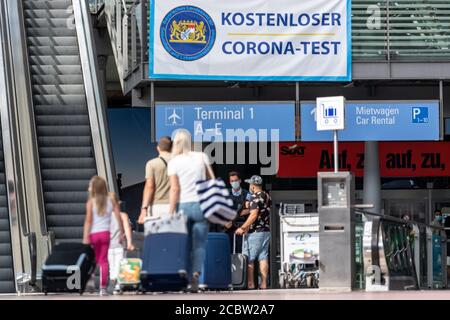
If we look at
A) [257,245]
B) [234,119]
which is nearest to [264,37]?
[234,119]

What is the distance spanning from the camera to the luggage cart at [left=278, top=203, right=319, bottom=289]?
20969 mm

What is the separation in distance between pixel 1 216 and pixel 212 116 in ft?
12.5

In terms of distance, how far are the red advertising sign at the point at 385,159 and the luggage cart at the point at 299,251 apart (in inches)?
186

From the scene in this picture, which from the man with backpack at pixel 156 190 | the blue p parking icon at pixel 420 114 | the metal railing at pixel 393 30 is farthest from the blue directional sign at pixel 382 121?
the man with backpack at pixel 156 190

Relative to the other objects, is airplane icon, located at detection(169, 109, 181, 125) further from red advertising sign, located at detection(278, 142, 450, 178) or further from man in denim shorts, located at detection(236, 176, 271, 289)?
red advertising sign, located at detection(278, 142, 450, 178)

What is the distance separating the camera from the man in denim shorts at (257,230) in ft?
64.1

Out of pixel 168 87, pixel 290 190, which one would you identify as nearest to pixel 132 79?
pixel 168 87

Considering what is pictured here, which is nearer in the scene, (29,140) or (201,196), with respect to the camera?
(201,196)

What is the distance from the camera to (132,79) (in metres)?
22.6

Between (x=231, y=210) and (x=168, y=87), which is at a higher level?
(x=168, y=87)

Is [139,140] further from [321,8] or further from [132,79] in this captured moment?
[321,8]

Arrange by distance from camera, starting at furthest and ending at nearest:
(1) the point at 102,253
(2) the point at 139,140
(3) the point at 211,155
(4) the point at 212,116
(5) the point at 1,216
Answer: (2) the point at 139,140, (3) the point at 211,155, (4) the point at 212,116, (5) the point at 1,216, (1) the point at 102,253

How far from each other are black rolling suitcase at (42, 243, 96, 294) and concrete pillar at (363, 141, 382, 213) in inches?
Result: 446

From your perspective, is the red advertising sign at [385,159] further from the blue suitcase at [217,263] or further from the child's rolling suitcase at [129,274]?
the child's rolling suitcase at [129,274]
